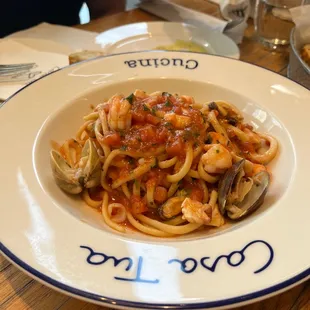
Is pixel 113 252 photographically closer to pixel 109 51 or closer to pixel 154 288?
pixel 154 288

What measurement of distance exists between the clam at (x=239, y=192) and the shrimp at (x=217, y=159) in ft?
0.11

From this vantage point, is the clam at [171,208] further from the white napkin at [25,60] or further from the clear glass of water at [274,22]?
the clear glass of water at [274,22]

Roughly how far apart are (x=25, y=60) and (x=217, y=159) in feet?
6.09

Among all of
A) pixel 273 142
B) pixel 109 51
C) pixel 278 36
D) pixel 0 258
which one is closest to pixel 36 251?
pixel 0 258

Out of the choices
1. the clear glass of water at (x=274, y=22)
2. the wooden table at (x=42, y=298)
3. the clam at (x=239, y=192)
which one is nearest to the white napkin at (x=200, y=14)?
the clear glass of water at (x=274, y=22)

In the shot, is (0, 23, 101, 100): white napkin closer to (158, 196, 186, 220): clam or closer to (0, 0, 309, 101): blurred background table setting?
(0, 0, 309, 101): blurred background table setting

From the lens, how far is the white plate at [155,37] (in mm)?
3362

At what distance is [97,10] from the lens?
4477 millimetres

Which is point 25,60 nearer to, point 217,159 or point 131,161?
point 131,161

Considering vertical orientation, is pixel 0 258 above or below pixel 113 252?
below

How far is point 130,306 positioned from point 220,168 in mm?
904

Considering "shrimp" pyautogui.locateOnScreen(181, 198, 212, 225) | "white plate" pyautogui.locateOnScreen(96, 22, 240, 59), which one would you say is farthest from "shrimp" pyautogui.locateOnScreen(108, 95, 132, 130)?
"white plate" pyautogui.locateOnScreen(96, 22, 240, 59)

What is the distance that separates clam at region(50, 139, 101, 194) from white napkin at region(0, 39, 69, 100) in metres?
0.99

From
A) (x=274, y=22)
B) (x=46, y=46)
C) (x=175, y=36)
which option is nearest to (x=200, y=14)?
(x=175, y=36)
